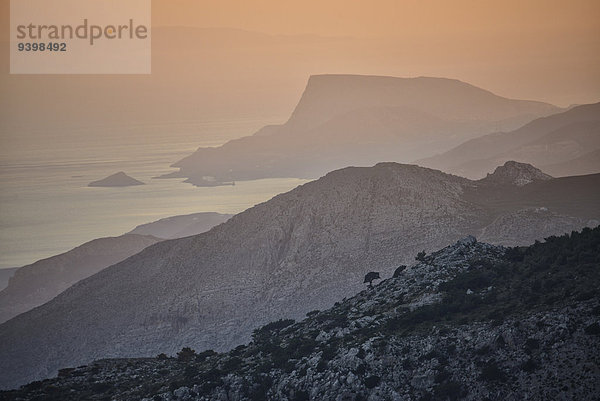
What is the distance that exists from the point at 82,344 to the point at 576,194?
79270mm

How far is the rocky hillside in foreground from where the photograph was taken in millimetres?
60562

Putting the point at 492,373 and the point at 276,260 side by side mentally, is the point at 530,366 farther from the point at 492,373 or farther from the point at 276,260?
the point at 276,260

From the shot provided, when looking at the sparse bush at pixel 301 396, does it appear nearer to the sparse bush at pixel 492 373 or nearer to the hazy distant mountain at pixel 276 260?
the sparse bush at pixel 492 373

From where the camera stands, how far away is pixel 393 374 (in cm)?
6569

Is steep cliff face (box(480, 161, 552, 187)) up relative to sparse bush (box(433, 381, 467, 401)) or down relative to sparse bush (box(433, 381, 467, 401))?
up

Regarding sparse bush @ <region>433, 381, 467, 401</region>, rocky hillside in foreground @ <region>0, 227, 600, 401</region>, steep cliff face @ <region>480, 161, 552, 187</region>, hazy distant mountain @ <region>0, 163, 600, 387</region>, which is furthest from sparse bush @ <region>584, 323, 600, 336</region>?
steep cliff face @ <region>480, 161, 552, 187</region>

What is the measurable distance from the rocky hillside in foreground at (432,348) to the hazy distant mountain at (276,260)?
54.9m

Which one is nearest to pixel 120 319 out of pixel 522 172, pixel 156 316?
pixel 156 316

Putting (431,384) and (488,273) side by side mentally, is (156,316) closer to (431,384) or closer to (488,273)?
(488,273)

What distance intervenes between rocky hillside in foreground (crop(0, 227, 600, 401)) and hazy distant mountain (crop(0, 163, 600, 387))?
5495 centimetres

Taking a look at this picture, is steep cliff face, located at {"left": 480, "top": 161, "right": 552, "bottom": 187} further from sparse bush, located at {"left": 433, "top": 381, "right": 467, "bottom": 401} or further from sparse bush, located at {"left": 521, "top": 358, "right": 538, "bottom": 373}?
sparse bush, located at {"left": 521, "top": 358, "right": 538, "bottom": 373}

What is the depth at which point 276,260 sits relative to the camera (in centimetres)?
15662

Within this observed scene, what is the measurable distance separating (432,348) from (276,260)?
9115 centimetres

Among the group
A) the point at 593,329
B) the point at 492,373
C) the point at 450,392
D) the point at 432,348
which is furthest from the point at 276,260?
the point at 593,329
